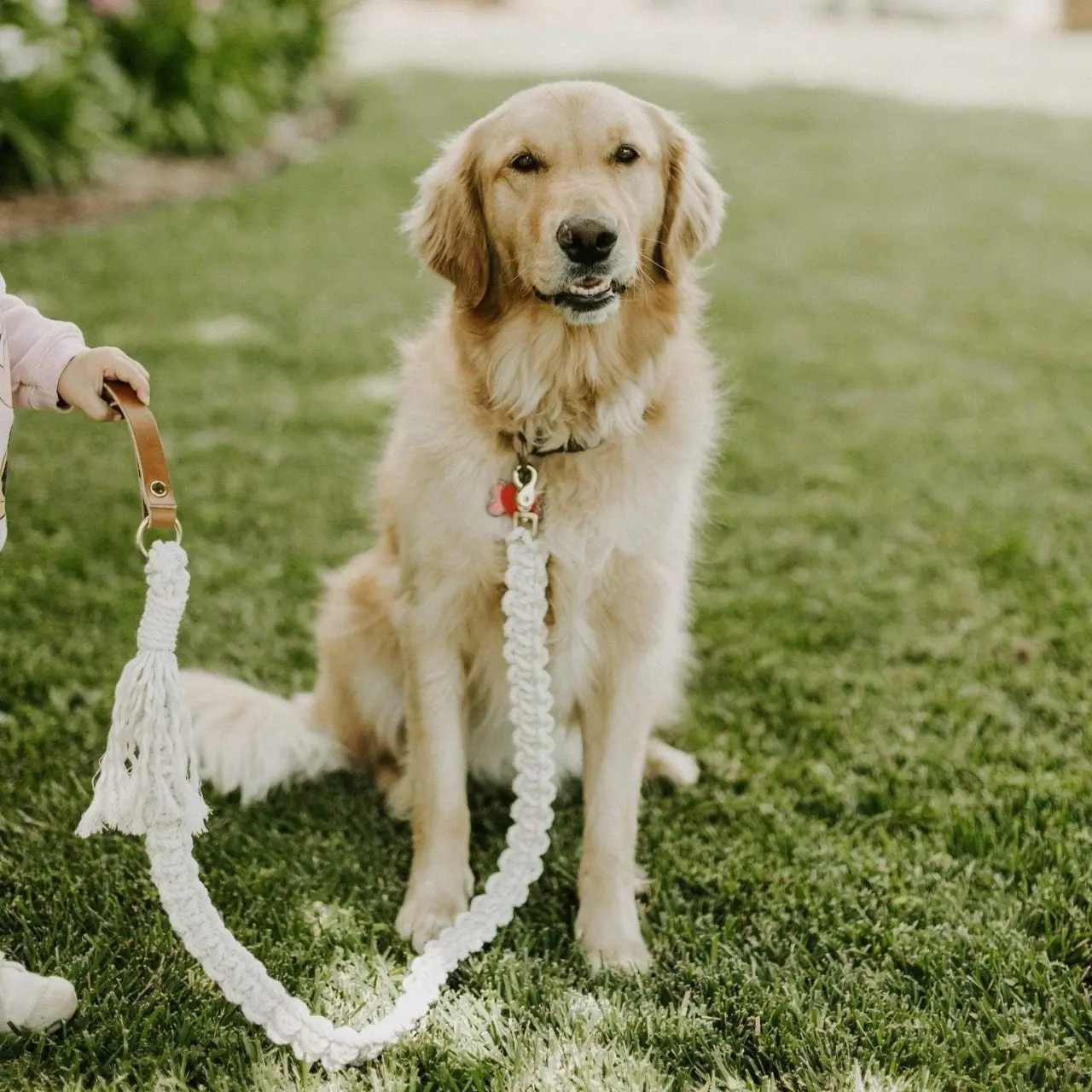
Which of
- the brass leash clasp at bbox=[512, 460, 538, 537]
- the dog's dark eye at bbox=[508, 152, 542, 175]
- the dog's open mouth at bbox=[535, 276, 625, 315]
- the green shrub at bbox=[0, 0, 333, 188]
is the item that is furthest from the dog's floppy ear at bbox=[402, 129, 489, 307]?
the green shrub at bbox=[0, 0, 333, 188]

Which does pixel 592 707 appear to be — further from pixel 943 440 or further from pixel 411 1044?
pixel 943 440

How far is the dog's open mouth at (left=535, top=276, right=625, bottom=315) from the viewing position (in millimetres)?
2273

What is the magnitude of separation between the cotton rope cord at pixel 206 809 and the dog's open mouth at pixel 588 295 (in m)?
0.47

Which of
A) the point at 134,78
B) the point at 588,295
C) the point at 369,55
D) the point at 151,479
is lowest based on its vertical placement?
the point at 369,55

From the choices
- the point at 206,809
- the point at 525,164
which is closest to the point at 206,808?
the point at 206,809

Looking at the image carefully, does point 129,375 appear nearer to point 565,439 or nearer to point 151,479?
point 151,479

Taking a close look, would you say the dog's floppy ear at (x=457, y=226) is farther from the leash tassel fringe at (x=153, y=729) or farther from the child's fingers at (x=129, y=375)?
the leash tassel fringe at (x=153, y=729)

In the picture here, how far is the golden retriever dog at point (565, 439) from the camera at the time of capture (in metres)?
2.36

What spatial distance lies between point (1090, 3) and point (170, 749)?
19871 millimetres

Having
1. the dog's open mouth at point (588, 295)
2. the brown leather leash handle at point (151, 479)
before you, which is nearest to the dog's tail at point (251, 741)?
the brown leather leash handle at point (151, 479)

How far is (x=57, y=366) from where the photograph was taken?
196cm

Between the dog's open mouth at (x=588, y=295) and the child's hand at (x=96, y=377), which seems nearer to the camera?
the child's hand at (x=96, y=377)

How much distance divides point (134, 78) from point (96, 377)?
24.5 feet

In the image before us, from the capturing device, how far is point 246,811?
269 centimetres
